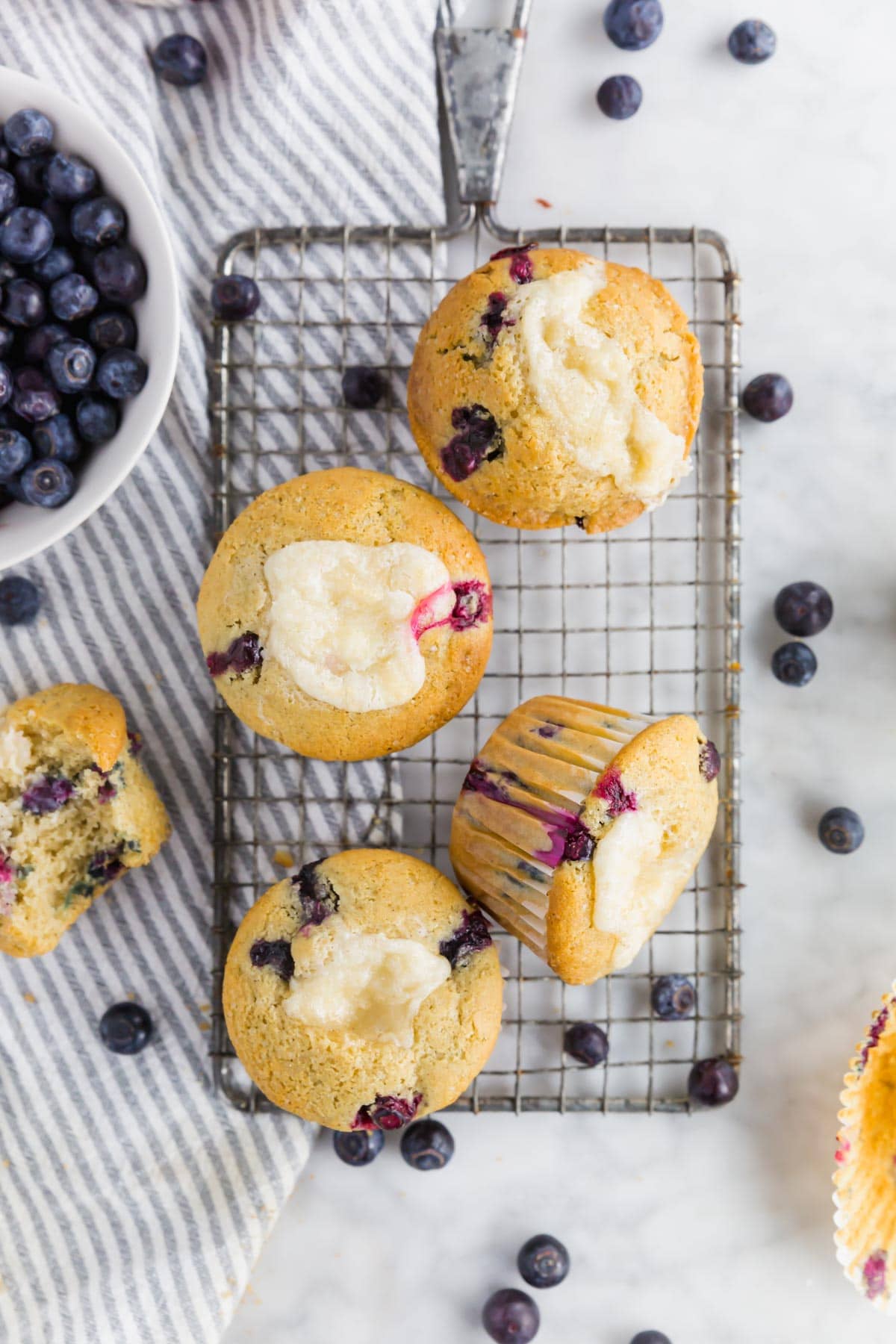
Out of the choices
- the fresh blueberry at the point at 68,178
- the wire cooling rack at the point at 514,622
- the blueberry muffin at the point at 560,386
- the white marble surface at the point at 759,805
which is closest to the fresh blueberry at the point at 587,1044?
the wire cooling rack at the point at 514,622

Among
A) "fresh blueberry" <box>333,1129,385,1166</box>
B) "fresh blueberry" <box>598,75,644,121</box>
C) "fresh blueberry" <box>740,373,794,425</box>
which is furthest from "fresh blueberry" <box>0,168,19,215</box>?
"fresh blueberry" <box>333,1129,385,1166</box>

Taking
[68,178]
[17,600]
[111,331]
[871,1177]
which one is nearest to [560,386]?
A: [111,331]

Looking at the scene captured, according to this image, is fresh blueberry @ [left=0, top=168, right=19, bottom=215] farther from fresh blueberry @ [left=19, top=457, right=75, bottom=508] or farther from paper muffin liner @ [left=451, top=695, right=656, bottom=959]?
paper muffin liner @ [left=451, top=695, right=656, bottom=959]

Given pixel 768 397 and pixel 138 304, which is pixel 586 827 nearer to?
pixel 768 397

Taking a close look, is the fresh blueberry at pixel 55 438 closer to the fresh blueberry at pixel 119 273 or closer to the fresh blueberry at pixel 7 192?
the fresh blueberry at pixel 119 273

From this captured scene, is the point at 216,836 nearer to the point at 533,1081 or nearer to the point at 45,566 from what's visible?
the point at 45,566
